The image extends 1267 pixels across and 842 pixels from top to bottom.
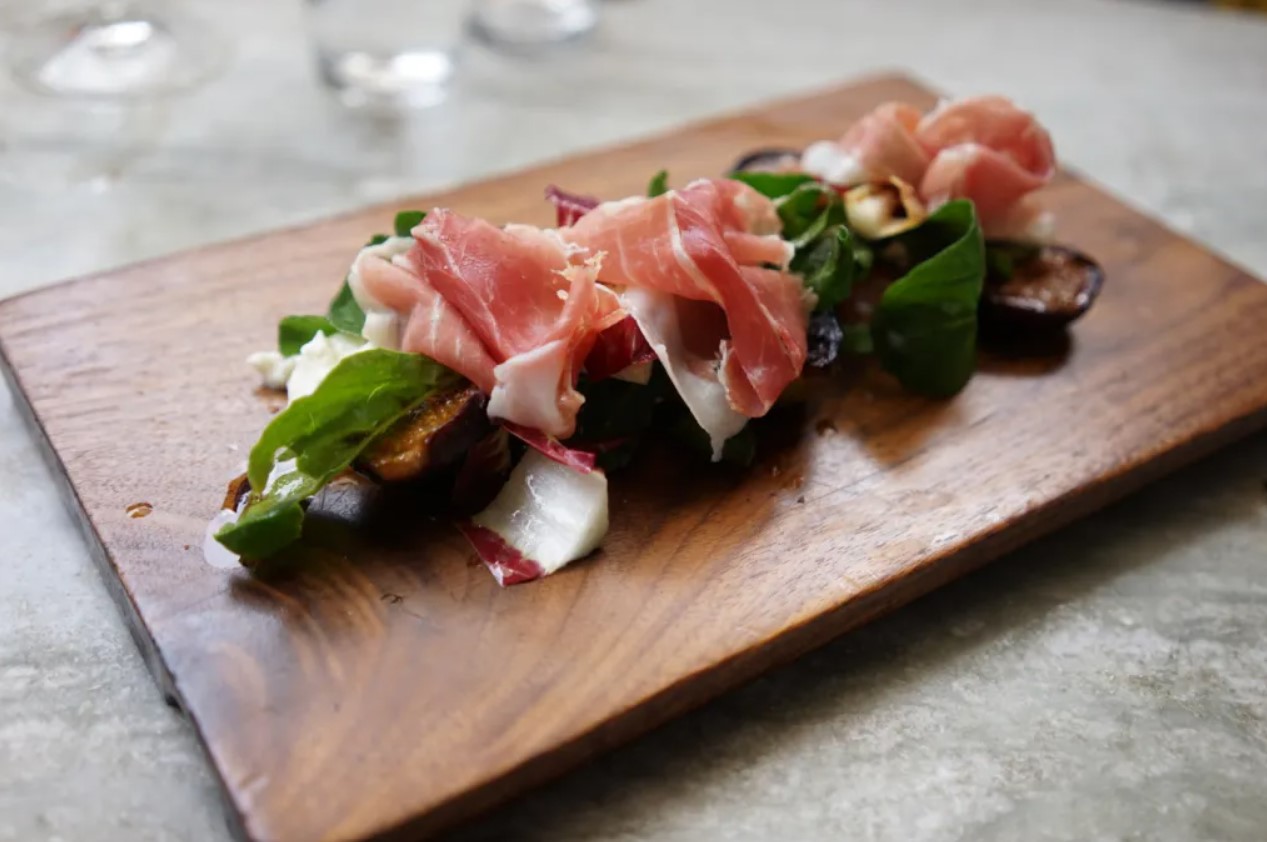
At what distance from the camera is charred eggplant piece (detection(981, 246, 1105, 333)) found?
66.7 inches

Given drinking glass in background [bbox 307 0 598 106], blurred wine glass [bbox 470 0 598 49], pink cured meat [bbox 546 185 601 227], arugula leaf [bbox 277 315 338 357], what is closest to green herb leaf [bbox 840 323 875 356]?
pink cured meat [bbox 546 185 601 227]

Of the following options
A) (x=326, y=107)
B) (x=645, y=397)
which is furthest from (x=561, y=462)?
(x=326, y=107)

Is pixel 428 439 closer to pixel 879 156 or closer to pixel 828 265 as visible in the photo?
pixel 828 265

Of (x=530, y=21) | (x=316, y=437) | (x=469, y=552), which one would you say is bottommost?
(x=530, y=21)

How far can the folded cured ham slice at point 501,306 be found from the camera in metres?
1.34

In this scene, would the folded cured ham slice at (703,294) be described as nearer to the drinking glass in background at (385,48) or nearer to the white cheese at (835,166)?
the white cheese at (835,166)

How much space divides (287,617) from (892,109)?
1064mm

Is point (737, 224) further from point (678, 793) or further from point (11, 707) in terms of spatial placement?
point (11, 707)

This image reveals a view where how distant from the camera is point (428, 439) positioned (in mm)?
1311

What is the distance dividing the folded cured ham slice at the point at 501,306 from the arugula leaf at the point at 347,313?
0.14ft

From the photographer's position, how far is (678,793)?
1.25m

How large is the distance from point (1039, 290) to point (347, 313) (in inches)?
35.5

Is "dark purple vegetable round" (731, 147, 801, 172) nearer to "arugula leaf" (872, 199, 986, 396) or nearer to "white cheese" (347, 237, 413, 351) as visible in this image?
"arugula leaf" (872, 199, 986, 396)

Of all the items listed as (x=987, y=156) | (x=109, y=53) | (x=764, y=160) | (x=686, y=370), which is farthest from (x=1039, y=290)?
(x=109, y=53)
